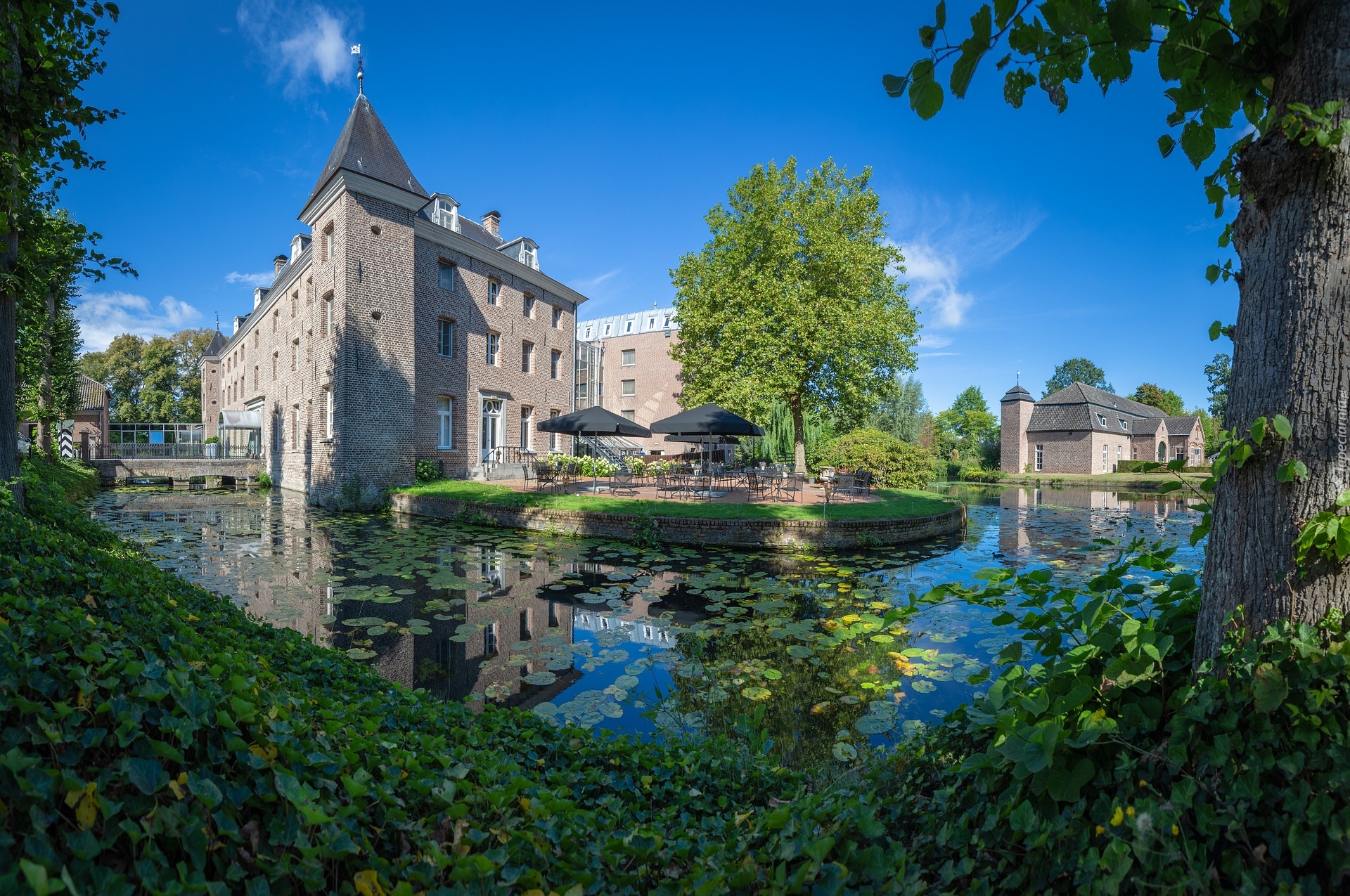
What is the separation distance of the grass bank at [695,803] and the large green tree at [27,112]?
190 inches

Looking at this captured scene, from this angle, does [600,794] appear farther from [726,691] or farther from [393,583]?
[393,583]

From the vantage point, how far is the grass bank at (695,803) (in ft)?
4.27

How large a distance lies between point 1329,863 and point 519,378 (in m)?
25.6

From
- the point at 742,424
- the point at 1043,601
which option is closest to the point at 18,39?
the point at 1043,601

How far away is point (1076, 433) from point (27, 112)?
53101 mm

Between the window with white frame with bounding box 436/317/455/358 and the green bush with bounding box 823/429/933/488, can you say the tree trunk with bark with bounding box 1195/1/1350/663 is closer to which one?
the green bush with bounding box 823/429/933/488

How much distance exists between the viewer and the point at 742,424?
14797 mm

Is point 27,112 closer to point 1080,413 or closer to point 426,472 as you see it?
point 426,472

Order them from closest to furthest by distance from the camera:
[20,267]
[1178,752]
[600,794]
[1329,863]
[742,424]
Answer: [1329,863] → [1178,752] → [600,794] → [20,267] → [742,424]

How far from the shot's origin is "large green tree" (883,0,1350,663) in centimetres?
168

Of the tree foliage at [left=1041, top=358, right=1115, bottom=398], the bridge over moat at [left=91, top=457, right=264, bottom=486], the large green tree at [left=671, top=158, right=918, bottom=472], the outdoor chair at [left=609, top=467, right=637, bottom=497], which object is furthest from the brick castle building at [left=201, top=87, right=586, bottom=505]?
the tree foliage at [left=1041, top=358, right=1115, bottom=398]

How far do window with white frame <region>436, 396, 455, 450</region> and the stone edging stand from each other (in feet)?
32.7

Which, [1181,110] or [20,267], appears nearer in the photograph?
[1181,110]

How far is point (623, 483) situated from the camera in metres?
20.4
